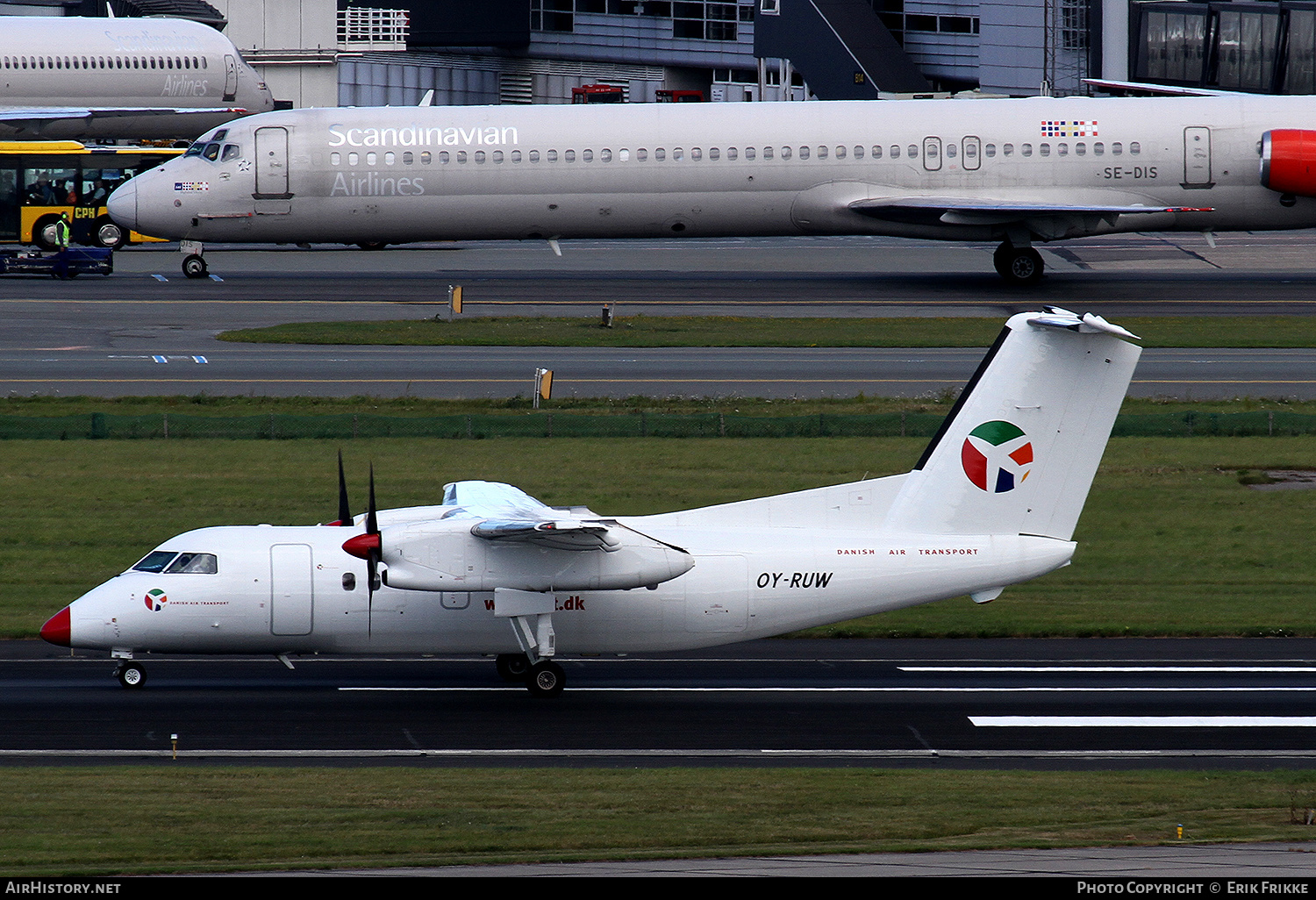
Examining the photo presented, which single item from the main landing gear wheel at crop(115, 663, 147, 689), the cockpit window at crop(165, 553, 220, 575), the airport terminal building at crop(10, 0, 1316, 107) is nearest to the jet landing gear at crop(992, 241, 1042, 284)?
the airport terminal building at crop(10, 0, 1316, 107)

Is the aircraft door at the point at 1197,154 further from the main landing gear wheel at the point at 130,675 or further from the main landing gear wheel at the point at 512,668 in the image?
the main landing gear wheel at the point at 130,675

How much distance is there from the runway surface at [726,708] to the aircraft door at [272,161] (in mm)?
30926

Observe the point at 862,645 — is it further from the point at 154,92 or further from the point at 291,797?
the point at 154,92

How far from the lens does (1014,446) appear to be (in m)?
22.4

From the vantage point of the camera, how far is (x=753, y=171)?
53281 mm

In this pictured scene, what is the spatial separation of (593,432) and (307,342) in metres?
13.4

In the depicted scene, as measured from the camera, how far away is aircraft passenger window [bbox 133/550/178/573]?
21953mm

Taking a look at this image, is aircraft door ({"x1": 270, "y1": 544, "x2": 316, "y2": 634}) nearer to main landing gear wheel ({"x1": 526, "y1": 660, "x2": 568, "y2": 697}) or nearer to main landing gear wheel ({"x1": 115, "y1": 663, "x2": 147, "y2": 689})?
main landing gear wheel ({"x1": 115, "y1": 663, "x2": 147, "y2": 689})

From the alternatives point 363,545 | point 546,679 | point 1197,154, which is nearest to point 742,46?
point 1197,154

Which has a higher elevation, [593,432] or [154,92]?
[154,92]

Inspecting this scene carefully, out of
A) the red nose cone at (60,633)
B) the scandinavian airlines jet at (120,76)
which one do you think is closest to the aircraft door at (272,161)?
the scandinavian airlines jet at (120,76)

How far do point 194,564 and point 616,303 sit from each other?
32490 millimetres
